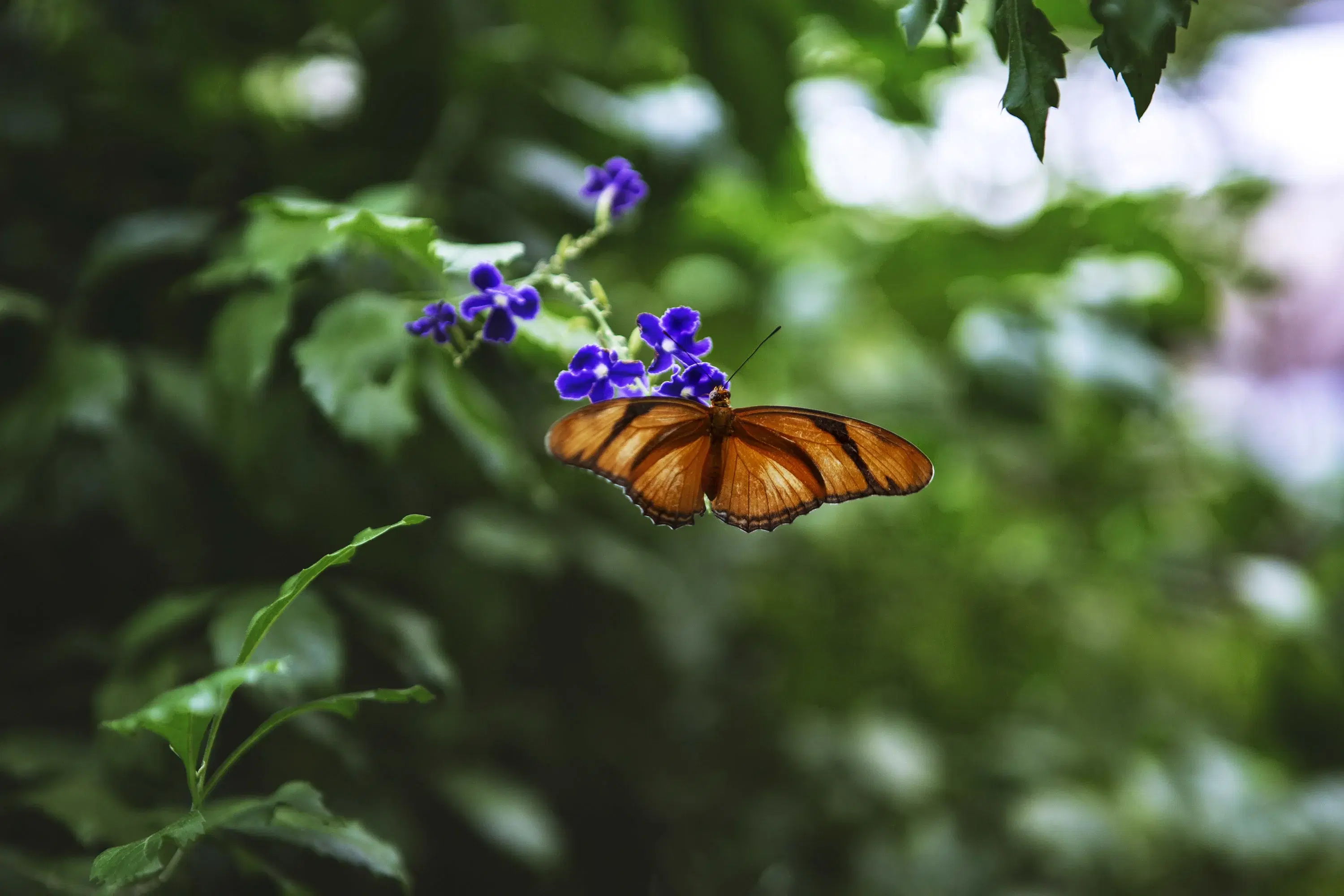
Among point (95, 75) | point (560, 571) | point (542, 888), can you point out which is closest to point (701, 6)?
point (95, 75)

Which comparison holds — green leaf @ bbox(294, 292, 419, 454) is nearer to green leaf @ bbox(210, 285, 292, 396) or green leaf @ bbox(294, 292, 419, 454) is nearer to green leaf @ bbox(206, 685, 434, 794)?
green leaf @ bbox(210, 285, 292, 396)

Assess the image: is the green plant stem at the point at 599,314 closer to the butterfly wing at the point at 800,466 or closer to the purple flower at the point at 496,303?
the purple flower at the point at 496,303

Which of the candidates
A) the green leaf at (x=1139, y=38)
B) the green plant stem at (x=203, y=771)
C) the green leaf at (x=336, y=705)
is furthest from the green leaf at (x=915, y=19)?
the green plant stem at (x=203, y=771)

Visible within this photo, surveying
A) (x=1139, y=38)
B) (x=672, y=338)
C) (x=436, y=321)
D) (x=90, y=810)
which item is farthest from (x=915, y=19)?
(x=90, y=810)

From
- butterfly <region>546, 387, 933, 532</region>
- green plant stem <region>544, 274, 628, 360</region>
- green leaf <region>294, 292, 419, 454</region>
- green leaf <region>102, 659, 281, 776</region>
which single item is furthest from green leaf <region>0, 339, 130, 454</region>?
butterfly <region>546, 387, 933, 532</region>

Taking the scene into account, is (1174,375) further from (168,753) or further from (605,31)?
(168,753)

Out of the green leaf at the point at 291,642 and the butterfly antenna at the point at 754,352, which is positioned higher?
the butterfly antenna at the point at 754,352
